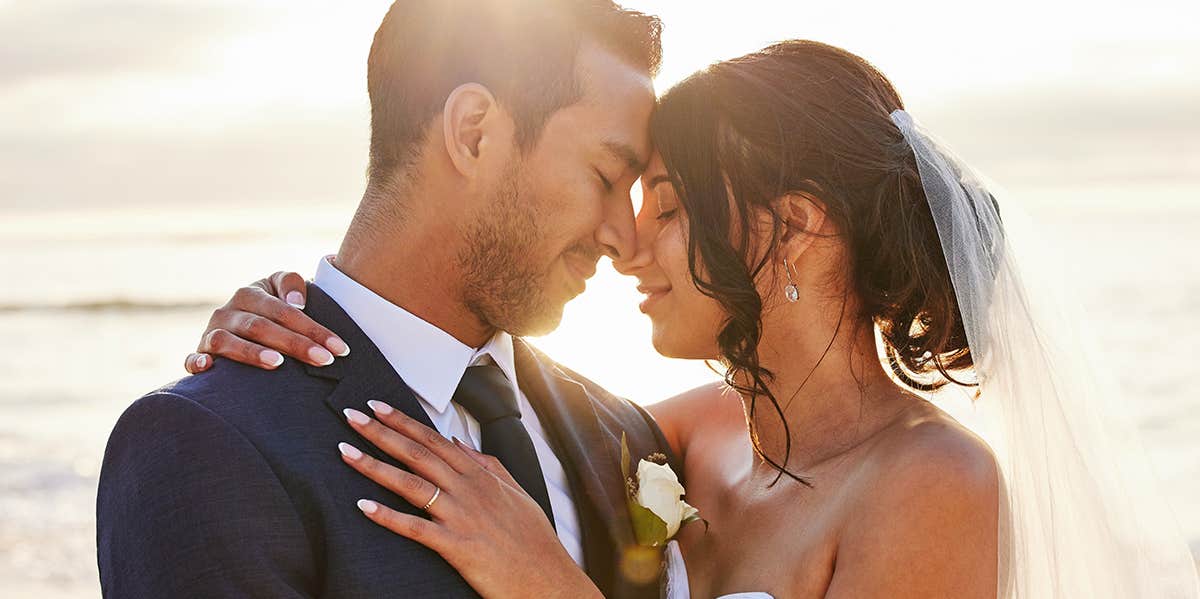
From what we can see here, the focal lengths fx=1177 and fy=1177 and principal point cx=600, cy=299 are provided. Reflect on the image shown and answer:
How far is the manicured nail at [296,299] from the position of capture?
3.15 metres

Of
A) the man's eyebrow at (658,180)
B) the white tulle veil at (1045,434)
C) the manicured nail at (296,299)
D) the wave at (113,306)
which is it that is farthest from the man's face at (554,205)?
the wave at (113,306)

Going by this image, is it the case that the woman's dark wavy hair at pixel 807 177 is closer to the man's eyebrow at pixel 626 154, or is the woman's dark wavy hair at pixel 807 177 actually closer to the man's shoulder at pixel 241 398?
the man's eyebrow at pixel 626 154

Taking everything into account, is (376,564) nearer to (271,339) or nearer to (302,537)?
(302,537)

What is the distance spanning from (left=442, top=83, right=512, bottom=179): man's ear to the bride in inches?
21.5

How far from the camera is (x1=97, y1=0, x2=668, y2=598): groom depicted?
9.56ft

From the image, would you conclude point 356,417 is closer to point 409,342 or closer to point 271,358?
point 271,358

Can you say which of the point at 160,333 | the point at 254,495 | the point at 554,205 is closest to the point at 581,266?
the point at 554,205

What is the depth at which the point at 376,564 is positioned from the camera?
2.74 metres

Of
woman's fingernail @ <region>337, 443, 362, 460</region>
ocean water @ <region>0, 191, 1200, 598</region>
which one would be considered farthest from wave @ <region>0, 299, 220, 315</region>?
woman's fingernail @ <region>337, 443, 362, 460</region>

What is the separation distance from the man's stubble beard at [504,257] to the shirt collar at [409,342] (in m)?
0.19

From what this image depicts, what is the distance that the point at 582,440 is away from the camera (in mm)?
3574

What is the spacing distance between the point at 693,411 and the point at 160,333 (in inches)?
776

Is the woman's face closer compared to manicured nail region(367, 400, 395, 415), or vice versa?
manicured nail region(367, 400, 395, 415)

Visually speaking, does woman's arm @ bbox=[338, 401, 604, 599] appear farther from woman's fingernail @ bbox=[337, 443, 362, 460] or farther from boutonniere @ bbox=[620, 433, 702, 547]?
boutonniere @ bbox=[620, 433, 702, 547]
